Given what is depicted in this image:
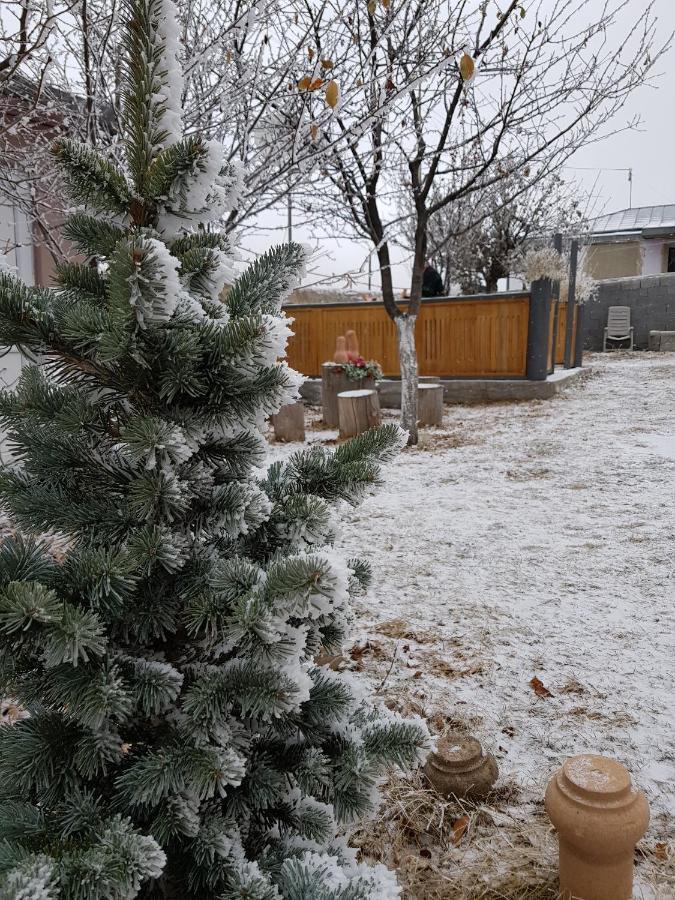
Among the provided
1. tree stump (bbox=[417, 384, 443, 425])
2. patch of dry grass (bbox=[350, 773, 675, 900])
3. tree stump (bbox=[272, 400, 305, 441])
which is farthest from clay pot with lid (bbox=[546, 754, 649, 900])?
tree stump (bbox=[417, 384, 443, 425])

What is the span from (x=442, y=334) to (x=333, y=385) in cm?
322

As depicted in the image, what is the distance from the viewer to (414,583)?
166 inches

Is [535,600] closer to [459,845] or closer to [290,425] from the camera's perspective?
[459,845]

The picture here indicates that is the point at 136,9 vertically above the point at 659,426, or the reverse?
the point at 136,9

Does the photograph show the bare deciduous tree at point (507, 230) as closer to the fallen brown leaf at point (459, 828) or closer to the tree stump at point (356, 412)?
the tree stump at point (356, 412)

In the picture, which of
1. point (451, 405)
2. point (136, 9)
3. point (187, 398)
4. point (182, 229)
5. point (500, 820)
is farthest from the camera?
point (451, 405)

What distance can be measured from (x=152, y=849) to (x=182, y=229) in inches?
47.6

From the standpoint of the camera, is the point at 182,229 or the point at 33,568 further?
the point at 182,229

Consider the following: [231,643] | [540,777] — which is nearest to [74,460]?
[231,643]

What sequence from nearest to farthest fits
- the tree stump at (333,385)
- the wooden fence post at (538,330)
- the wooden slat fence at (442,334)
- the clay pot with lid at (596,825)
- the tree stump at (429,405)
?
the clay pot with lid at (596,825) < the tree stump at (429,405) < the tree stump at (333,385) < the wooden fence post at (538,330) < the wooden slat fence at (442,334)

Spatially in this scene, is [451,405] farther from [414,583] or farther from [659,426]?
[414,583]

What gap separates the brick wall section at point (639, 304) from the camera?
60.6ft

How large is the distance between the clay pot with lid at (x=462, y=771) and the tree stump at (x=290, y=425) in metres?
6.66

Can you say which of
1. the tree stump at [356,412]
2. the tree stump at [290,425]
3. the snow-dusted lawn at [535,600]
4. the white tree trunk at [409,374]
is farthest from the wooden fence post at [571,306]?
the tree stump at [290,425]
